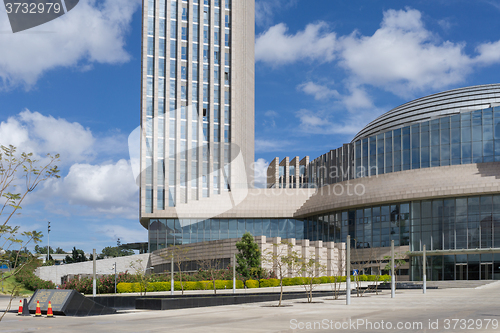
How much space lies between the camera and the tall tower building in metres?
88.8

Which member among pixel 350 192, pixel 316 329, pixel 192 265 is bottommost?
pixel 192 265

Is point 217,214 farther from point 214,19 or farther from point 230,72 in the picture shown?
point 214,19

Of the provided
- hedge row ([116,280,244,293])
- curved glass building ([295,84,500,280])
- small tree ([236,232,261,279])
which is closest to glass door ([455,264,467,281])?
curved glass building ([295,84,500,280])

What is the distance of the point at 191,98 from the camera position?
3703 inches

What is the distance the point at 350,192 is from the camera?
208 feet

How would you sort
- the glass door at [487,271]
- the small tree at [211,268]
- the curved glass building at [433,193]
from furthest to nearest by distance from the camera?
the curved glass building at [433,193] < the glass door at [487,271] < the small tree at [211,268]

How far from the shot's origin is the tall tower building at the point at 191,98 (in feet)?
291

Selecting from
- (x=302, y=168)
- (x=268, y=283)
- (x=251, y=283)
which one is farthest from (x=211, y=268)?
(x=302, y=168)

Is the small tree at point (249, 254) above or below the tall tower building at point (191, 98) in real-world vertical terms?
below

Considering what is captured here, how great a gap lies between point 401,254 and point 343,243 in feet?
25.8

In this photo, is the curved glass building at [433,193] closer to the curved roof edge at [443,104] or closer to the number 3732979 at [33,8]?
the curved roof edge at [443,104]

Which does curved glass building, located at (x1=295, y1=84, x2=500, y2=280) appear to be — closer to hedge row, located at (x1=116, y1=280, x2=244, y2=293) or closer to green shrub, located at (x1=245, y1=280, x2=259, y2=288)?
green shrub, located at (x1=245, y1=280, x2=259, y2=288)

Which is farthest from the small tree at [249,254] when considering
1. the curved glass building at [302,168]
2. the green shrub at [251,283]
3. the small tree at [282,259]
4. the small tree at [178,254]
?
the curved glass building at [302,168]

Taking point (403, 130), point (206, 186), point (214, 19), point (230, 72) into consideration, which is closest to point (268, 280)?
point (403, 130)
